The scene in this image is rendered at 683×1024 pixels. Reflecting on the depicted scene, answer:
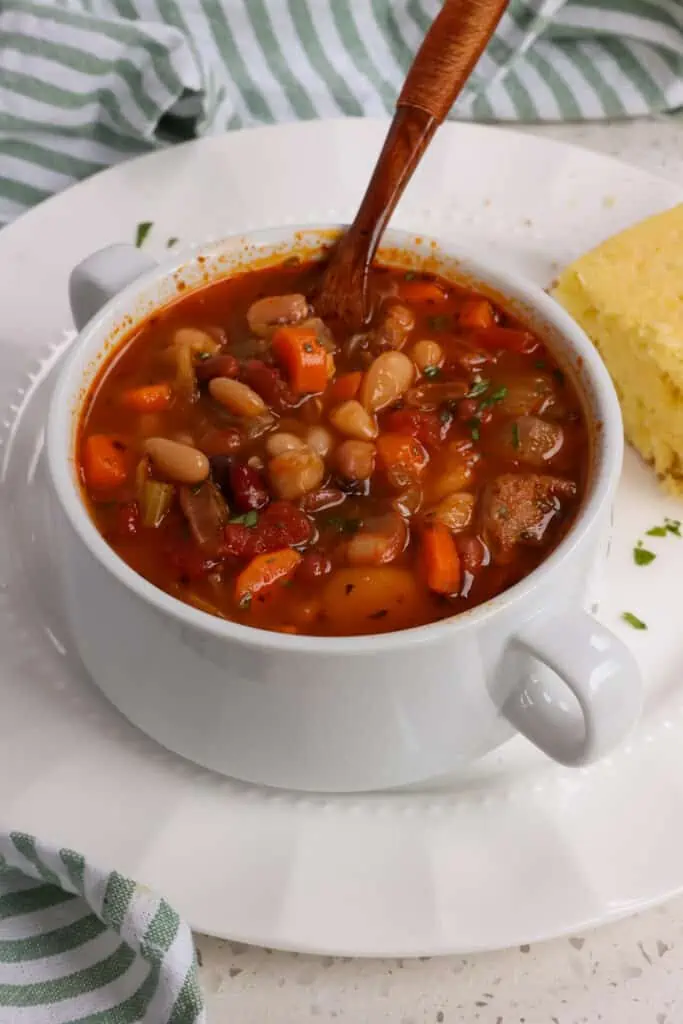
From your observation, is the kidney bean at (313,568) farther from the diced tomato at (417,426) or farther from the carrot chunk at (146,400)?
the carrot chunk at (146,400)

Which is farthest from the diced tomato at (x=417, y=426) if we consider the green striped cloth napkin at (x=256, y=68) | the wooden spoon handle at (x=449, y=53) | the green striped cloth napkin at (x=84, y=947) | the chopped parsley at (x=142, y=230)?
the green striped cloth napkin at (x=256, y=68)

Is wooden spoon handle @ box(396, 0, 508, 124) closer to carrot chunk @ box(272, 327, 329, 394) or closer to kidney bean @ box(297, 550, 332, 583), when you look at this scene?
carrot chunk @ box(272, 327, 329, 394)

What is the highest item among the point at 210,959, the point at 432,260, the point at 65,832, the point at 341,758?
the point at 432,260

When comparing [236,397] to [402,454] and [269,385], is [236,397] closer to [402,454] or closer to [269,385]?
[269,385]

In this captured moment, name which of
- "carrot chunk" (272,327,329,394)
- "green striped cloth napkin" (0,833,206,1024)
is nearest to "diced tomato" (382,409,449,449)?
"carrot chunk" (272,327,329,394)

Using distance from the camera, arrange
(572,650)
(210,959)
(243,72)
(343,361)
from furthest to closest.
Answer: (243,72), (343,361), (210,959), (572,650)

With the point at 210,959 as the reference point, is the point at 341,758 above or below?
above

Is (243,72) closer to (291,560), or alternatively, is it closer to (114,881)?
(291,560)

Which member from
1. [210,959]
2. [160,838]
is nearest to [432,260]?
[160,838]
